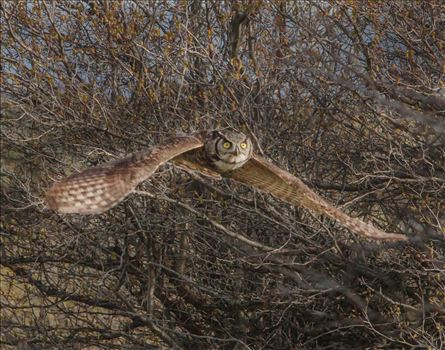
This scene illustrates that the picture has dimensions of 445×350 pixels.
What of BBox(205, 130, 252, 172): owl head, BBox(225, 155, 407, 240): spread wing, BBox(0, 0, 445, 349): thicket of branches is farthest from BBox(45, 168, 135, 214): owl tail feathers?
BBox(0, 0, 445, 349): thicket of branches

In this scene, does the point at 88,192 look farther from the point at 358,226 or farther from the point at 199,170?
the point at 358,226

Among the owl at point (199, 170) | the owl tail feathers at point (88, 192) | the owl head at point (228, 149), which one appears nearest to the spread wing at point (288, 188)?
the owl at point (199, 170)

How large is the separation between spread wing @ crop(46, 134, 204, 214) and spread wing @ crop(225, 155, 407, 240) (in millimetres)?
1079

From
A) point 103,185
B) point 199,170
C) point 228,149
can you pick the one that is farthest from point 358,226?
point 103,185

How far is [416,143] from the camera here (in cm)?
949

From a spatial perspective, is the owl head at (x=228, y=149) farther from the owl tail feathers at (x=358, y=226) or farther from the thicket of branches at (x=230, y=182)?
the thicket of branches at (x=230, y=182)

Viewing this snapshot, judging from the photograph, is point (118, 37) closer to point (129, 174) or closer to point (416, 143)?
point (416, 143)

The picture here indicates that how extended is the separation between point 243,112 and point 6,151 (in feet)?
12.8

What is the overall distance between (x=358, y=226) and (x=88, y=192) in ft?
6.15

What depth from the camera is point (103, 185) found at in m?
5.97

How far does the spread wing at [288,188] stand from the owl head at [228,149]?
13cm

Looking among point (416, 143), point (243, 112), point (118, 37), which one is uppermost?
point (118, 37)

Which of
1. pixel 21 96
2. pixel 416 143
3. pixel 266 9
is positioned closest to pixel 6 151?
pixel 21 96

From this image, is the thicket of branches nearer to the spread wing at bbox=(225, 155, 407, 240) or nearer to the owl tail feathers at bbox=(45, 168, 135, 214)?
the spread wing at bbox=(225, 155, 407, 240)
